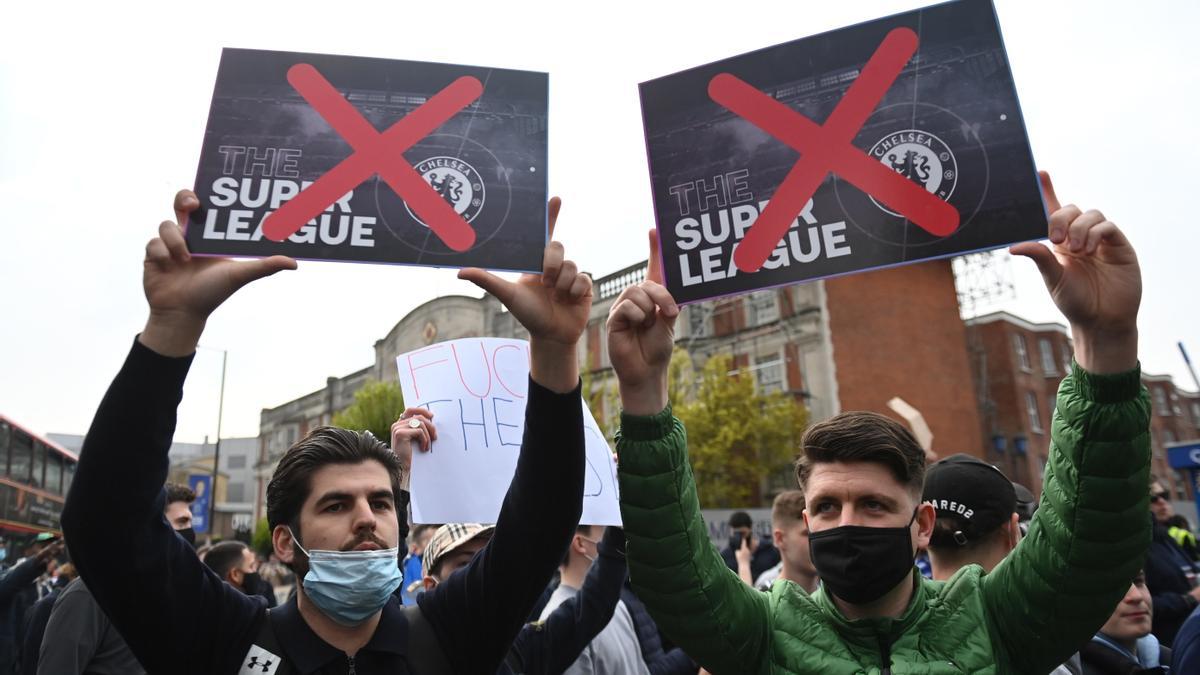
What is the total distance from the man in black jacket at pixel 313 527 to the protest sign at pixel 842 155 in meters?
0.49

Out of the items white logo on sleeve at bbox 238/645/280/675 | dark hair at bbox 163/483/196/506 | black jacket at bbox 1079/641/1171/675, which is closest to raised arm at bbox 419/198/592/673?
white logo on sleeve at bbox 238/645/280/675

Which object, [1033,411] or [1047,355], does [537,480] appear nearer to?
[1033,411]

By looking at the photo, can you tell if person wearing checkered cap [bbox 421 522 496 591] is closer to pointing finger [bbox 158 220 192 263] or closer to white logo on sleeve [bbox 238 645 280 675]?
white logo on sleeve [bbox 238 645 280 675]

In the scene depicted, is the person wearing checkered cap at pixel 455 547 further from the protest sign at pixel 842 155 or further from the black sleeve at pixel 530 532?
the protest sign at pixel 842 155

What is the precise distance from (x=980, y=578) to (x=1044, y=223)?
1.03 m

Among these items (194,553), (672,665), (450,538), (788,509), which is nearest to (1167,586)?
(788,509)

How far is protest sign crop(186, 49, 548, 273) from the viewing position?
2422mm

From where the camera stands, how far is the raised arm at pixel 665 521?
7.38 feet

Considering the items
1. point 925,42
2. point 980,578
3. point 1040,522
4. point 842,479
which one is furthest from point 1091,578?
point 925,42

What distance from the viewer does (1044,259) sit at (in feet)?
6.95

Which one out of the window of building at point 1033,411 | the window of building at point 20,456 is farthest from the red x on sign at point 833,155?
the window of building at point 1033,411

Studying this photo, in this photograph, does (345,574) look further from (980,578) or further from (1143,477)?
(1143,477)

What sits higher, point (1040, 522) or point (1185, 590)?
point (1040, 522)

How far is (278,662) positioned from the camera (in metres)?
2.13
